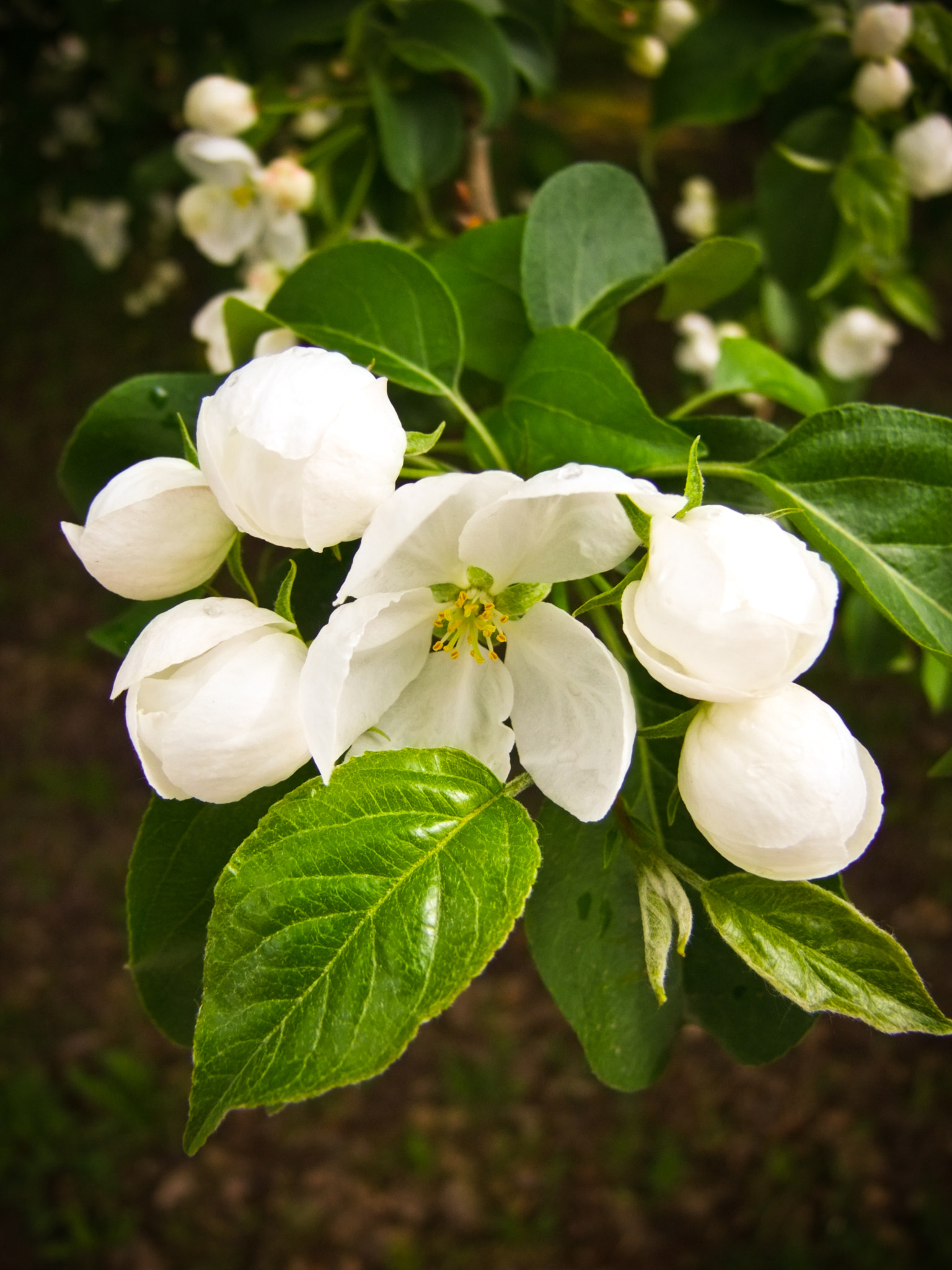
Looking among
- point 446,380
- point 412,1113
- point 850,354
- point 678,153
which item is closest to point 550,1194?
point 412,1113

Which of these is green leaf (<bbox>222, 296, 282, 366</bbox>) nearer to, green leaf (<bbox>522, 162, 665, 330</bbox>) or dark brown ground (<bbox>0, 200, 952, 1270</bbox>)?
green leaf (<bbox>522, 162, 665, 330</bbox>)

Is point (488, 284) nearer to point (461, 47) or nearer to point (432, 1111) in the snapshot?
→ point (461, 47)

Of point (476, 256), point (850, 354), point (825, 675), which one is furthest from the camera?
point (825, 675)

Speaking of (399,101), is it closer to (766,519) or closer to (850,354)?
Result: (850,354)

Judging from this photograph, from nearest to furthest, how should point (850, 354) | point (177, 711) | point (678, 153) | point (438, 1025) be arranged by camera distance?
point (177, 711)
point (850, 354)
point (438, 1025)
point (678, 153)

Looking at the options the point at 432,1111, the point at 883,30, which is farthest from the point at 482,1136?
the point at 883,30
